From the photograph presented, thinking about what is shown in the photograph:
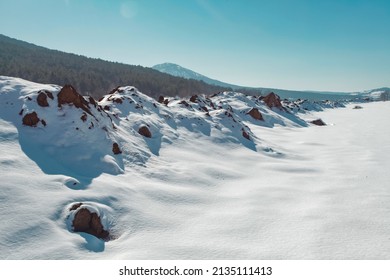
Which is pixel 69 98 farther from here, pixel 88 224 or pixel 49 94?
pixel 88 224

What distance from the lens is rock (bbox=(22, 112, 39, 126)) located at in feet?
37.9

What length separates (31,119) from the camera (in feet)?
38.2

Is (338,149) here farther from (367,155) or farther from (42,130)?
(42,130)

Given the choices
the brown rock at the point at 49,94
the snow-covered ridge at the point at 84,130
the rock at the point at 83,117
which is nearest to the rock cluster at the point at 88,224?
the snow-covered ridge at the point at 84,130

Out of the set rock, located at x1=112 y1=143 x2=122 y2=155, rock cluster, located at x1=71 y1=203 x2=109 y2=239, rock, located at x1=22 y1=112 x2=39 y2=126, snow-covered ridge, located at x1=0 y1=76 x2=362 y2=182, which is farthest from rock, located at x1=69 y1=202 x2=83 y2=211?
rock, located at x1=22 y1=112 x2=39 y2=126

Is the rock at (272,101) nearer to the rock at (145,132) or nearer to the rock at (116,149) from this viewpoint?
the rock at (145,132)

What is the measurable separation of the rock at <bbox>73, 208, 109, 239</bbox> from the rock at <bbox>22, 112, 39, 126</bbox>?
6.10m

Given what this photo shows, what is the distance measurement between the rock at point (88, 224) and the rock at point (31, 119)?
6.10 meters

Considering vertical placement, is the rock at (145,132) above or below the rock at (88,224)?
above

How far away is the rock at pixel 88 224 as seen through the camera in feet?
23.3

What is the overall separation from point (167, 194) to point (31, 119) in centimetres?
638

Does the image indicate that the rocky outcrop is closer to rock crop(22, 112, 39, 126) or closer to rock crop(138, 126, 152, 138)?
rock crop(22, 112, 39, 126)

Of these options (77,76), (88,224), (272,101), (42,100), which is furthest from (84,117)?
(77,76)

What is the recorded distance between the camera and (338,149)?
67.8ft
